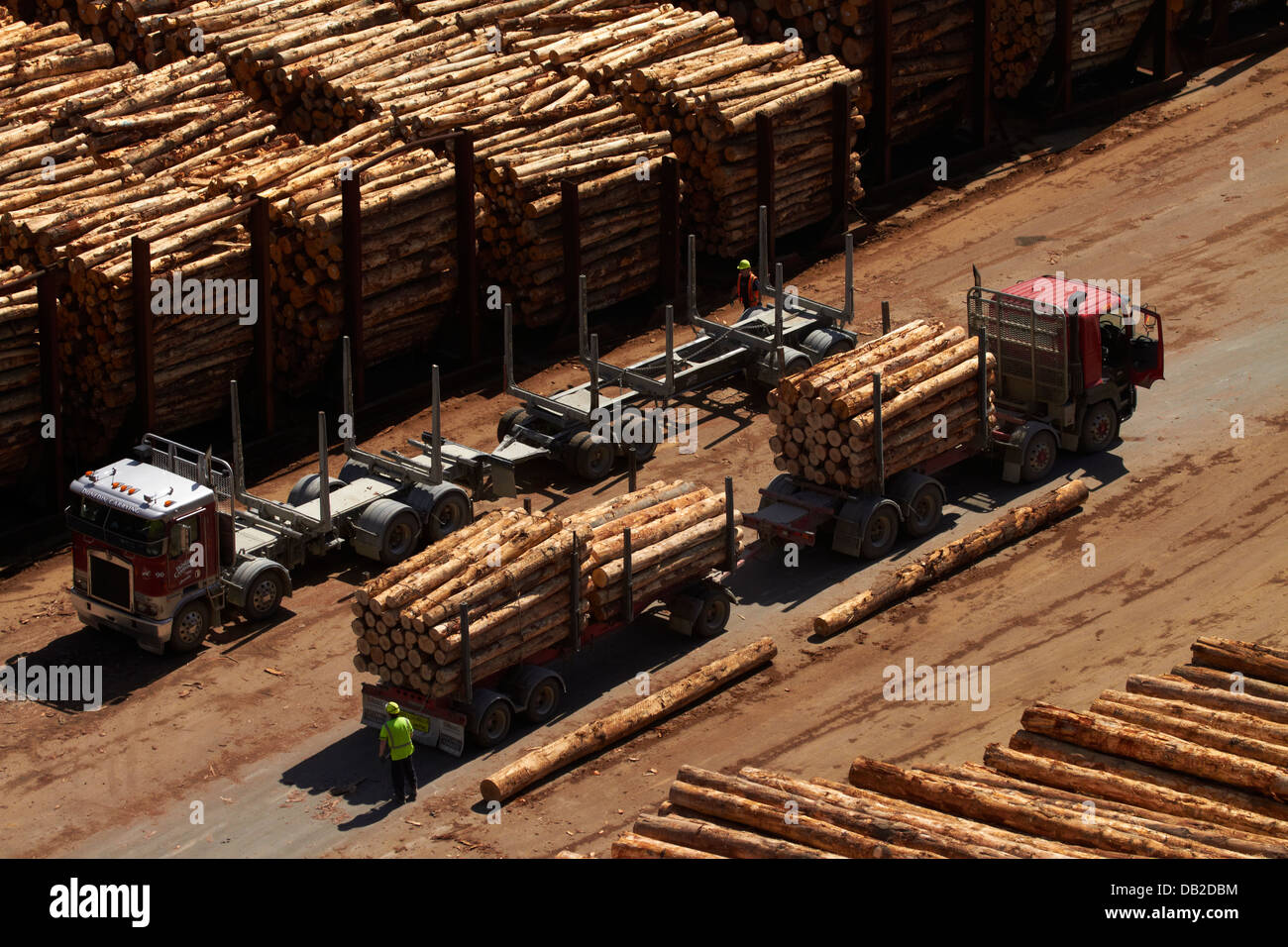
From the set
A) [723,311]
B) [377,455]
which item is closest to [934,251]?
[723,311]

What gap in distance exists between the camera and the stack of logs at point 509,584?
2419 centimetres

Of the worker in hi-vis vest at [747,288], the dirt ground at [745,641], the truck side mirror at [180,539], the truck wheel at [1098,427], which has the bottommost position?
the dirt ground at [745,641]

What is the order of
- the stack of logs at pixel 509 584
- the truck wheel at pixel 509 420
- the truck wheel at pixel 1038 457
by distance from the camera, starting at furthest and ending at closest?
→ the truck wheel at pixel 509 420
the truck wheel at pixel 1038 457
the stack of logs at pixel 509 584

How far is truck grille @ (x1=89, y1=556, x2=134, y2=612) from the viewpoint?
2686 centimetres

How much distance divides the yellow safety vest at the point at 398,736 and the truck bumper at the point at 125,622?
195 inches

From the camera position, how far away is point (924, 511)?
2947cm

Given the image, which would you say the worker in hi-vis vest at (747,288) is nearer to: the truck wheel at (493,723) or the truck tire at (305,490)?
the truck tire at (305,490)

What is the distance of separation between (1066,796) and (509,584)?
854 centimetres

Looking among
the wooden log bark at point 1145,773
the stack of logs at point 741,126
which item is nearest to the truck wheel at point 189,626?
the wooden log bark at point 1145,773

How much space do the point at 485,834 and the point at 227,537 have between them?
21.9ft

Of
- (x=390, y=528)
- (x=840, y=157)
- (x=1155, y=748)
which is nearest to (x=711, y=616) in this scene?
(x=390, y=528)

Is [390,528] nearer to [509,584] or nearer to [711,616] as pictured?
[509,584]

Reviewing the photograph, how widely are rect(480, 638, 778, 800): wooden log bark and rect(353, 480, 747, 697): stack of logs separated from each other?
4.17 feet

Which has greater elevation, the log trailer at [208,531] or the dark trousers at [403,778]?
the log trailer at [208,531]
